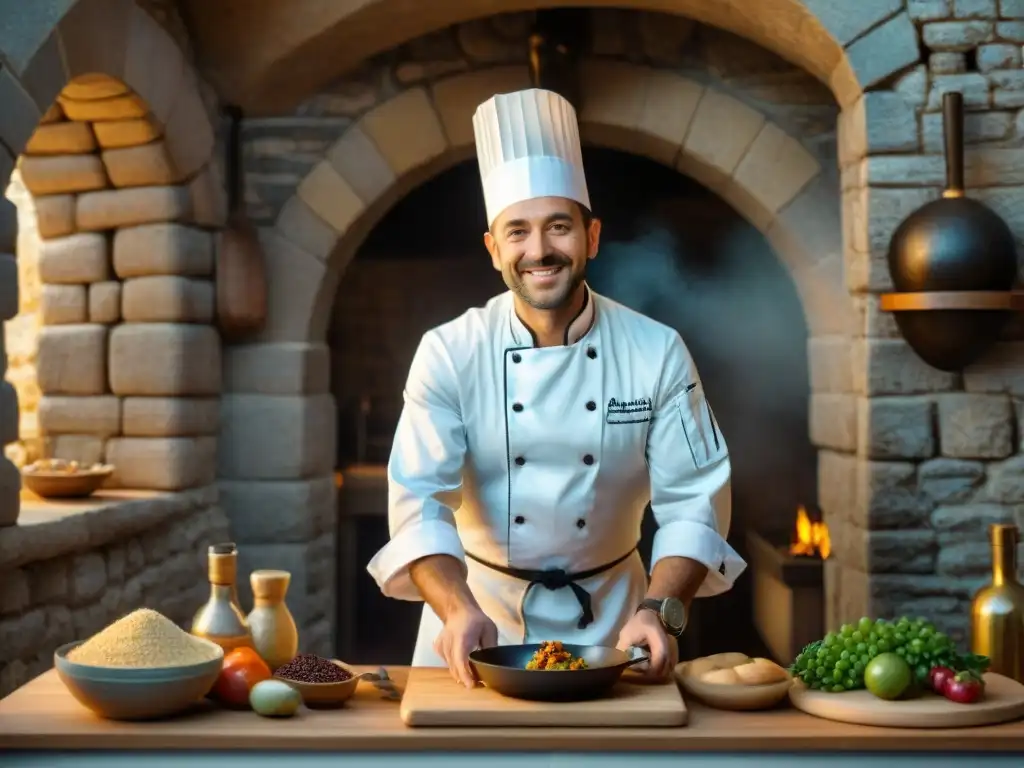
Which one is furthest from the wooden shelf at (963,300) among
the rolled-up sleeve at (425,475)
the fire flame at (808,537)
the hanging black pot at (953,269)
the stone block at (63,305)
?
the stone block at (63,305)

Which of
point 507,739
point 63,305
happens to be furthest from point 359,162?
point 507,739

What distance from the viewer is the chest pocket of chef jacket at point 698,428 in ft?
8.15

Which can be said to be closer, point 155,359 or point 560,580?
point 560,580

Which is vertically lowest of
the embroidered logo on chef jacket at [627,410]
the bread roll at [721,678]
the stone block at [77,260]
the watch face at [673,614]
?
the bread roll at [721,678]

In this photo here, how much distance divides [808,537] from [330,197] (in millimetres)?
2401

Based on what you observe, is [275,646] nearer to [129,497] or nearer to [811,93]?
[129,497]

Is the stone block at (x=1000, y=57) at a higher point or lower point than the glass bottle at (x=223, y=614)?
higher

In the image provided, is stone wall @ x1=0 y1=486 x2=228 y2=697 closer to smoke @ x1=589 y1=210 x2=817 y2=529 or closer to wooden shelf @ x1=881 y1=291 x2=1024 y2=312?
smoke @ x1=589 y1=210 x2=817 y2=529

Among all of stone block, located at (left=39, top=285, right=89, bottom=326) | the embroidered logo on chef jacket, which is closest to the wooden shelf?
the embroidered logo on chef jacket

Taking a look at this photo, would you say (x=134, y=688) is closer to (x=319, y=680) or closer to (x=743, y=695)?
(x=319, y=680)

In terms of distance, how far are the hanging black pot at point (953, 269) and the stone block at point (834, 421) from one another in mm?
428

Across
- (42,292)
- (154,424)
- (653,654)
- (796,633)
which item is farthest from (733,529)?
(653,654)

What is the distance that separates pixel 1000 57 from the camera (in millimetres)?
4102

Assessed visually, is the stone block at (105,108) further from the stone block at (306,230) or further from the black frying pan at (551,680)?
the black frying pan at (551,680)
